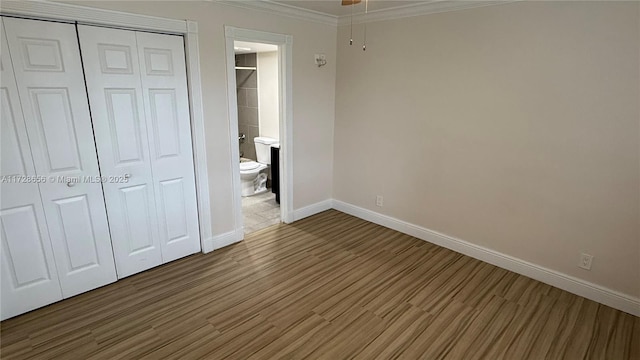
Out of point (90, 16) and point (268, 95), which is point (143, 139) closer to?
point (90, 16)

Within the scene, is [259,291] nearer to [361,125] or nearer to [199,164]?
[199,164]

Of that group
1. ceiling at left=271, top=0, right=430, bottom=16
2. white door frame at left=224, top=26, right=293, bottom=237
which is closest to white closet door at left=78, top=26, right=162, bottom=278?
white door frame at left=224, top=26, right=293, bottom=237

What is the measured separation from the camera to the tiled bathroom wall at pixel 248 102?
17.3 ft

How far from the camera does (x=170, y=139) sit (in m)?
2.83

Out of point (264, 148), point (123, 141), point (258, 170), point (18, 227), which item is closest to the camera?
point (18, 227)

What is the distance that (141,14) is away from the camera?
2.46 m

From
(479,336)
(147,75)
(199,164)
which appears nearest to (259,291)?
(199,164)

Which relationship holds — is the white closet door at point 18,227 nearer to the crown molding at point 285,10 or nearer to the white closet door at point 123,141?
the white closet door at point 123,141

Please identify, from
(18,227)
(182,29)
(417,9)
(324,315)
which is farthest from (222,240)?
(417,9)

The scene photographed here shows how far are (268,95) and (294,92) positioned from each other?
1.54 meters

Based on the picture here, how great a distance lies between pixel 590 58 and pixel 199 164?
125 inches

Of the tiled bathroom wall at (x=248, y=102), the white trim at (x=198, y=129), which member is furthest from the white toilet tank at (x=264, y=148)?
the white trim at (x=198, y=129)

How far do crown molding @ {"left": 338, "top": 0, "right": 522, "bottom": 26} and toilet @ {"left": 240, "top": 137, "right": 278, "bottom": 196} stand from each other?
2161mm

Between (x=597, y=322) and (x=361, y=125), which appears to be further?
(x=361, y=125)
